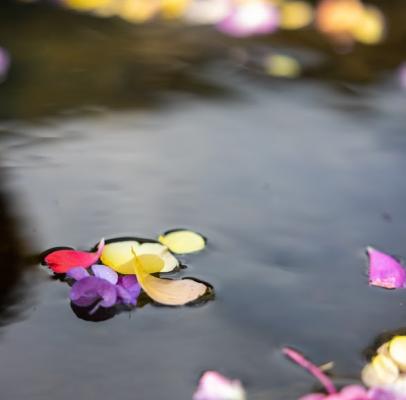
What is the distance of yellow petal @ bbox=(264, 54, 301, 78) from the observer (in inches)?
57.8

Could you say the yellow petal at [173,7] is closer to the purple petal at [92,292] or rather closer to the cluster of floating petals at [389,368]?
the purple petal at [92,292]

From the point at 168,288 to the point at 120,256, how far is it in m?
0.08

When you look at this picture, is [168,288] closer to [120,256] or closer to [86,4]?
[120,256]

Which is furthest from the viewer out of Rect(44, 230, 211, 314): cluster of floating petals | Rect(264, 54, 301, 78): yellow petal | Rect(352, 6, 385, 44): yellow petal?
Rect(352, 6, 385, 44): yellow petal

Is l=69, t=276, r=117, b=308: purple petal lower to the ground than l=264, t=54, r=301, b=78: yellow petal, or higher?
lower

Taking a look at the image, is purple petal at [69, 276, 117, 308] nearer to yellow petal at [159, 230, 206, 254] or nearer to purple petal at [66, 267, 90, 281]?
purple petal at [66, 267, 90, 281]

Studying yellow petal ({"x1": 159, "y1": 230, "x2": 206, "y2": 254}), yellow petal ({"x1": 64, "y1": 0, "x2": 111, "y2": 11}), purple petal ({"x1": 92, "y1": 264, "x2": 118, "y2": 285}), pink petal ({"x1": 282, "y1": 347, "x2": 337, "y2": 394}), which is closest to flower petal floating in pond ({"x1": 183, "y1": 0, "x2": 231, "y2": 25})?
yellow petal ({"x1": 64, "y1": 0, "x2": 111, "y2": 11})

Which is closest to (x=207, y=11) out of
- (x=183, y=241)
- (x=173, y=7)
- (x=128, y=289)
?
(x=173, y=7)

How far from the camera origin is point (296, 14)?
5.45ft

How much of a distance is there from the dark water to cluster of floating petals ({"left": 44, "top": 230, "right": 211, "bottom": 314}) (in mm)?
19

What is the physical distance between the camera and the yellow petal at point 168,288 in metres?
0.99

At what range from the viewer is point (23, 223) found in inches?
43.6

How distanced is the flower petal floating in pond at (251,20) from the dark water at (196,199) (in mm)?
42

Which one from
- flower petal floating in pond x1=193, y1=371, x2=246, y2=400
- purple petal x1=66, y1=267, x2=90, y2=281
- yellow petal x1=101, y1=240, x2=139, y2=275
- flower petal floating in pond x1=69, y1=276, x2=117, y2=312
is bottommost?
flower petal floating in pond x1=193, y1=371, x2=246, y2=400
